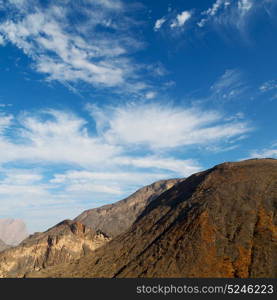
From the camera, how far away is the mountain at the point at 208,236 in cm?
4656

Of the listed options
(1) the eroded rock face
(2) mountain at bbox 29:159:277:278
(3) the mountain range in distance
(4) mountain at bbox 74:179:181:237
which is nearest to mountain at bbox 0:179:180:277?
(1) the eroded rock face

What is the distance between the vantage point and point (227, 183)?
65.3m

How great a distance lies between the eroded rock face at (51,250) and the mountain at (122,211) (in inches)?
1244

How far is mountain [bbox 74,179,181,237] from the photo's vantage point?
149250 millimetres

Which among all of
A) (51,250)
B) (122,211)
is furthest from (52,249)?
(122,211)

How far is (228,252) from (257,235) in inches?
192

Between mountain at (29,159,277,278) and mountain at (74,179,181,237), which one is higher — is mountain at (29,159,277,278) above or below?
below

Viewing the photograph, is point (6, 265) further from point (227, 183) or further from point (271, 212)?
point (271, 212)

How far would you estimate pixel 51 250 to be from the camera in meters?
103

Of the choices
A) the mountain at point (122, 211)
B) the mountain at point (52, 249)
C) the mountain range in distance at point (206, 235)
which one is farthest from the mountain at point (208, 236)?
the mountain at point (122, 211)

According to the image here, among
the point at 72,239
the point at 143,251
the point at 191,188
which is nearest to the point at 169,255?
the point at 143,251

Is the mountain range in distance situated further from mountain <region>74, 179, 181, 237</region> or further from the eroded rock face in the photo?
mountain <region>74, 179, 181, 237</region>

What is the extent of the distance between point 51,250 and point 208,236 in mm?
64775

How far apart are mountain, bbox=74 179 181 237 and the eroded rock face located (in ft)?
104
